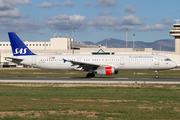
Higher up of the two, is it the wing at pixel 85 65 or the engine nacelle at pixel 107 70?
the wing at pixel 85 65

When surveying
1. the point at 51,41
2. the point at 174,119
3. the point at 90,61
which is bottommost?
the point at 174,119

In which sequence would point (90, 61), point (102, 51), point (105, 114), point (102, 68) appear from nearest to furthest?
point (105, 114)
point (102, 68)
point (90, 61)
point (102, 51)

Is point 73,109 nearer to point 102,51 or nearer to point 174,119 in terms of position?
point 174,119

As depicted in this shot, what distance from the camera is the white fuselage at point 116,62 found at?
39.6 meters

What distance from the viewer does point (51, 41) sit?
410 feet

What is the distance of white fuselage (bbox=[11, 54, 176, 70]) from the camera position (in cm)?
3962

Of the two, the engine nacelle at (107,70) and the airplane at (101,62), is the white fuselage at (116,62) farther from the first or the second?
the engine nacelle at (107,70)

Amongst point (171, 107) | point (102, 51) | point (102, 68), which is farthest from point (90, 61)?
point (102, 51)

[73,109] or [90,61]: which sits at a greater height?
[90,61]

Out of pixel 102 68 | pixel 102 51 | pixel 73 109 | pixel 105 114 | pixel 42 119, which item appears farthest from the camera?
pixel 102 51

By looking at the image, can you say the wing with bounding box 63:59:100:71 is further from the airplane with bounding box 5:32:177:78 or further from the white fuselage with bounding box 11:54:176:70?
the white fuselage with bounding box 11:54:176:70

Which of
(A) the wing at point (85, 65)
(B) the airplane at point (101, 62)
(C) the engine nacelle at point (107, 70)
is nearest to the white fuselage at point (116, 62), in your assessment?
(B) the airplane at point (101, 62)

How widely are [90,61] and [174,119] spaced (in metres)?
29.6

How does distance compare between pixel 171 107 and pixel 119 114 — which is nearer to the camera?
pixel 119 114
